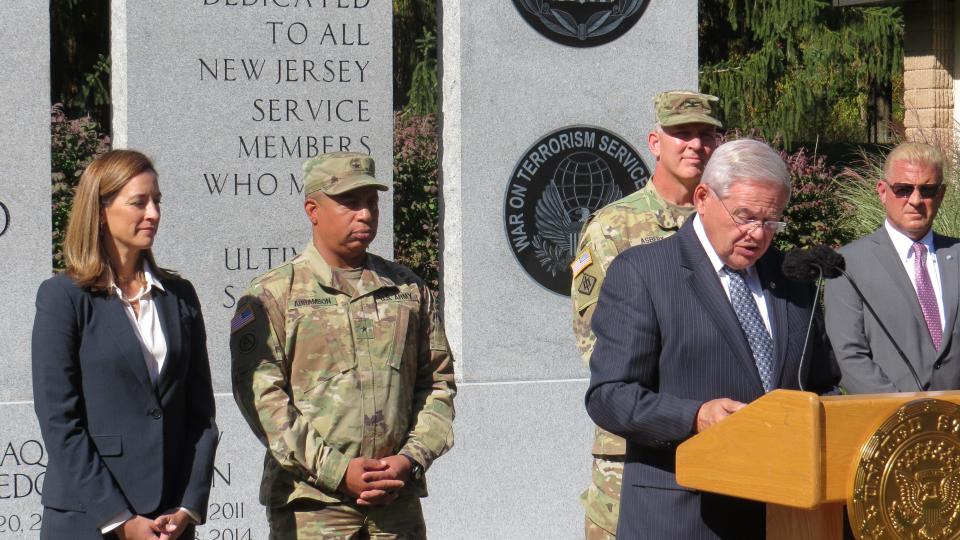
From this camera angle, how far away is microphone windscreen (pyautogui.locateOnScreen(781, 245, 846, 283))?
3105 millimetres

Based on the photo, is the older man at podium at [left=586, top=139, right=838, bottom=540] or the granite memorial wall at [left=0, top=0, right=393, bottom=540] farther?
the granite memorial wall at [left=0, top=0, right=393, bottom=540]

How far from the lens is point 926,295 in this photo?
4938 mm

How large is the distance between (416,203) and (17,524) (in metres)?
4.42

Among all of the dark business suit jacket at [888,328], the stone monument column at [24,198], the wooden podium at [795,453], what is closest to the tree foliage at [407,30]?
the stone monument column at [24,198]

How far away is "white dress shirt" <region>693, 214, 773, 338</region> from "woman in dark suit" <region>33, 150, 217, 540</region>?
162cm

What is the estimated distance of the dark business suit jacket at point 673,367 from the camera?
3.19 meters

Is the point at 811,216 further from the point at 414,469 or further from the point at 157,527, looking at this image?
the point at 157,527

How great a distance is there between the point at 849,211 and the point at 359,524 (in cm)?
702

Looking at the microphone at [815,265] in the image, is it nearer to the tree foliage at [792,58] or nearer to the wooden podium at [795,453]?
the wooden podium at [795,453]

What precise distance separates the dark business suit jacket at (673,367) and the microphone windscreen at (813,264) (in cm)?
19

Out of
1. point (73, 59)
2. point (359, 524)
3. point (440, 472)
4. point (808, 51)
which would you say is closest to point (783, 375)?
point (359, 524)

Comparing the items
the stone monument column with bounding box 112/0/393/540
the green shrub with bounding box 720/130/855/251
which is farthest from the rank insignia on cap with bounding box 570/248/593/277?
the green shrub with bounding box 720/130/855/251

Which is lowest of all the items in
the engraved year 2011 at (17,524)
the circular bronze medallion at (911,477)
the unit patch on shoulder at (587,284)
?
the engraved year 2011 at (17,524)

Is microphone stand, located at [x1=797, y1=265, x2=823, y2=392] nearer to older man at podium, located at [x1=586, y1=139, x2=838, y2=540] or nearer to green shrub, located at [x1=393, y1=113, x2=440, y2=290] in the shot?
older man at podium, located at [x1=586, y1=139, x2=838, y2=540]
